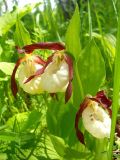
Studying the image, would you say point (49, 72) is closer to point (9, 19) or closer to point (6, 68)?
point (6, 68)

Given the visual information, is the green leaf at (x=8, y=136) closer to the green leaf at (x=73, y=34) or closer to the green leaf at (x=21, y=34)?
the green leaf at (x=73, y=34)

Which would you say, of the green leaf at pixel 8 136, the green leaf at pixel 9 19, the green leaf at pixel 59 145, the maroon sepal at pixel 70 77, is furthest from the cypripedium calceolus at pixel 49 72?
the green leaf at pixel 9 19

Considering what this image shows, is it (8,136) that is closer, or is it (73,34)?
(8,136)

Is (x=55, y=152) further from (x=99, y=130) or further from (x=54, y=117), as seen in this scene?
(x=99, y=130)

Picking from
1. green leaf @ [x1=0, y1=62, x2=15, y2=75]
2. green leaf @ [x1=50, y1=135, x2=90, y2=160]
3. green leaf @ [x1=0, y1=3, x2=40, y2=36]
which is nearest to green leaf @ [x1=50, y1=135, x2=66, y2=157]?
green leaf @ [x1=50, y1=135, x2=90, y2=160]

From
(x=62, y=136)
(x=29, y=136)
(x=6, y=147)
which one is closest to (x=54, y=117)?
(x=62, y=136)

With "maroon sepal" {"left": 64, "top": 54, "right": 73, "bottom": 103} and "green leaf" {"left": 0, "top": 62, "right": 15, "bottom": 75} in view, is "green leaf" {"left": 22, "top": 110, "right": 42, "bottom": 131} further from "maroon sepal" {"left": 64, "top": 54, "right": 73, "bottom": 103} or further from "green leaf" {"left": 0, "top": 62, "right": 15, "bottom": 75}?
"green leaf" {"left": 0, "top": 62, "right": 15, "bottom": 75}

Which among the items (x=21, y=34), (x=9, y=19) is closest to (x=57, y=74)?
(x=21, y=34)

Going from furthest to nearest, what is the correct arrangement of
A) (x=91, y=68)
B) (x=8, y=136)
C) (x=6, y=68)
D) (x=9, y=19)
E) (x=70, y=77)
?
(x=9, y=19) → (x=6, y=68) → (x=91, y=68) → (x=70, y=77) → (x=8, y=136)
